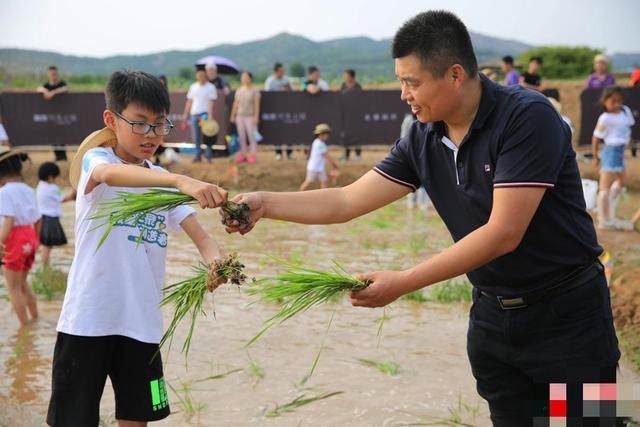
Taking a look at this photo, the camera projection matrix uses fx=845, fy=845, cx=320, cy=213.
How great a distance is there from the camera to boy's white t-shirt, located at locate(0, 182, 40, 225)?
22.5ft

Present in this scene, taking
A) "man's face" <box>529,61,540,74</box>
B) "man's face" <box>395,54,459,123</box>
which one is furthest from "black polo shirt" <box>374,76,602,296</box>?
"man's face" <box>529,61,540,74</box>

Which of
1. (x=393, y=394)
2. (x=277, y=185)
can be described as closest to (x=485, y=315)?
(x=393, y=394)

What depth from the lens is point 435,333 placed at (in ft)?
22.5

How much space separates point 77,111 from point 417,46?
16836 mm

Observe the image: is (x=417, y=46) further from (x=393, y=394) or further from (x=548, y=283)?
(x=393, y=394)

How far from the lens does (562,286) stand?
3.02m

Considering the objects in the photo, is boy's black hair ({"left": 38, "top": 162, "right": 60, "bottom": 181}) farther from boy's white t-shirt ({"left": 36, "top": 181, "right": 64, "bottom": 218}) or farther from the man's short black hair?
the man's short black hair

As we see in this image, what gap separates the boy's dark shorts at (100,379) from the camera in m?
3.69

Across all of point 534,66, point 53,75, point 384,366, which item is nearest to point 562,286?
point 384,366

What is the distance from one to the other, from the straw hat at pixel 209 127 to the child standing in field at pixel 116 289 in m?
13.1

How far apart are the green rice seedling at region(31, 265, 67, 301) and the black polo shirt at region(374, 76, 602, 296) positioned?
19.7 ft

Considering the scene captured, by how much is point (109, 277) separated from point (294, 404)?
2.00m

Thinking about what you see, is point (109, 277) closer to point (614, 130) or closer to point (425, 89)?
point (425, 89)

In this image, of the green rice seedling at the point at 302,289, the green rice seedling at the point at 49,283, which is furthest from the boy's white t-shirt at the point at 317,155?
the green rice seedling at the point at 302,289
